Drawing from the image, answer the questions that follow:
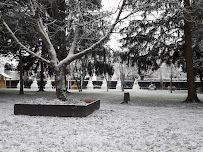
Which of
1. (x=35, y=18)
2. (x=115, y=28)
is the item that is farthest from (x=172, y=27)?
(x=35, y=18)

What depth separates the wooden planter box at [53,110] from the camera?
7.38 meters

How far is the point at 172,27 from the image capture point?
13078 mm

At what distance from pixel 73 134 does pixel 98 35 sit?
6.47m

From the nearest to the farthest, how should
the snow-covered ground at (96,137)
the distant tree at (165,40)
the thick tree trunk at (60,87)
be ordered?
the snow-covered ground at (96,137) → the thick tree trunk at (60,87) → the distant tree at (165,40)

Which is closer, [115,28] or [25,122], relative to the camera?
[25,122]

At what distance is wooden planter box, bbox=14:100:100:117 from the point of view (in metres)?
7.38

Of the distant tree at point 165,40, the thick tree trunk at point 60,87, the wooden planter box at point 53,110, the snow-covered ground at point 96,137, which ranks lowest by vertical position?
the snow-covered ground at point 96,137

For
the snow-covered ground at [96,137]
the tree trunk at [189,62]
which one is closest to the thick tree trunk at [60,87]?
the snow-covered ground at [96,137]

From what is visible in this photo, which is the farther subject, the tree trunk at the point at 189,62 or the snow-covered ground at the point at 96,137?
the tree trunk at the point at 189,62

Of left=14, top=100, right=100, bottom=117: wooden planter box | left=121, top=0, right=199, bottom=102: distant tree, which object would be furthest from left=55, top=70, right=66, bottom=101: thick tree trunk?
left=121, top=0, right=199, bottom=102: distant tree

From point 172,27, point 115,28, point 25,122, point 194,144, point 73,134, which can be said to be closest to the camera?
point 194,144

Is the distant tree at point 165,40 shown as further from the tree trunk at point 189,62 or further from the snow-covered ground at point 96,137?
the snow-covered ground at point 96,137

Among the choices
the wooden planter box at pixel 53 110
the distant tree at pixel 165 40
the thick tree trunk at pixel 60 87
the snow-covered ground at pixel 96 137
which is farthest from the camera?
the distant tree at pixel 165 40

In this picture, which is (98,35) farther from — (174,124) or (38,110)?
(174,124)
